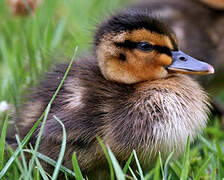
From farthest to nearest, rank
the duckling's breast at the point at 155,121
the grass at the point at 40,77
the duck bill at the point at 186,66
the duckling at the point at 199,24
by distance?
the duckling at the point at 199,24 < the duck bill at the point at 186,66 < the duckling's breast at the point at 155,121 < the grass at the point at 40,77

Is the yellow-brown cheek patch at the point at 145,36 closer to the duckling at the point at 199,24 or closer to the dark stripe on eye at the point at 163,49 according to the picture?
the dark stripe on eye at the point at 163,49

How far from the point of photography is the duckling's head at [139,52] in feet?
5.15

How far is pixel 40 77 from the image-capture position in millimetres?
1980

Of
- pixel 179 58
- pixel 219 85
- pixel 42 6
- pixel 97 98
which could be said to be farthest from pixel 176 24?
pixel 97 98

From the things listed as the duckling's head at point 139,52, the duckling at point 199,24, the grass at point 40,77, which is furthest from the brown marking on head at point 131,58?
the duckling at point 199,24

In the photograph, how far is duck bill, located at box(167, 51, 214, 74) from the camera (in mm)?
1603

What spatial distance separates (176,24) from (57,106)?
5.09 ft

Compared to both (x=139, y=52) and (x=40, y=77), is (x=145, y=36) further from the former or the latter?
(x=40, y=77)

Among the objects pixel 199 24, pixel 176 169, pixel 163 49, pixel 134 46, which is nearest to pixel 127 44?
pixel 134 46

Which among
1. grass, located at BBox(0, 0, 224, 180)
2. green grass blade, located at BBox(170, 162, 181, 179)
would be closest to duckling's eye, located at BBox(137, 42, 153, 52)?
grass, located at BBox(0, 0, 224, 180)

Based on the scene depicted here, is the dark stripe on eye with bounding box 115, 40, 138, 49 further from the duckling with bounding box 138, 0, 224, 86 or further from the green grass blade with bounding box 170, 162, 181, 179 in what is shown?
the duckling with bounding box 138, 0, 224, 86

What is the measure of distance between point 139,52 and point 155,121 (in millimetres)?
276

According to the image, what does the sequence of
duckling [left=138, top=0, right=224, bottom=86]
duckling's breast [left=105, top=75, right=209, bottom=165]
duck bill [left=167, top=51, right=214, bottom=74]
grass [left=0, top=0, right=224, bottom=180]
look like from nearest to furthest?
grass [left=0, top=0, right=224, bottom=180], duckling's breast [left=105, top=75, right=209, bottom=165], duck bill [left=167, top=51, right=214, bottom=74], duckling [left=138, top=0, right=224, bottom=86]

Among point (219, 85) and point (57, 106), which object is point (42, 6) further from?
point (57, 106)
